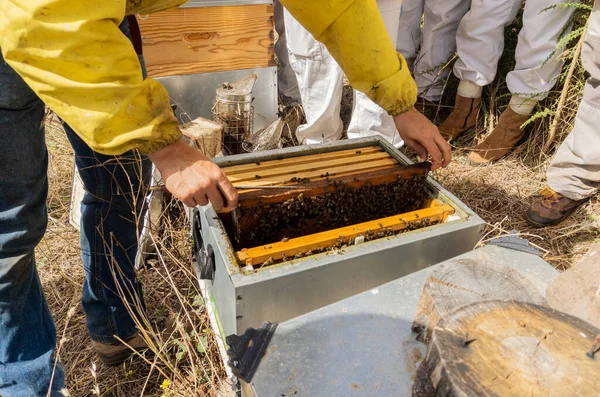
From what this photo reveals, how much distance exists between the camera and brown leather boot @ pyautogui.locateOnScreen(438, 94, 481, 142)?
12.0ft

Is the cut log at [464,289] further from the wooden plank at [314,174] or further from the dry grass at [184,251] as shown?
the wooden plank at [314,174]

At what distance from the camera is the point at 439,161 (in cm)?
183

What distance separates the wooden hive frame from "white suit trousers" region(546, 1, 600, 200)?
1.43 metres

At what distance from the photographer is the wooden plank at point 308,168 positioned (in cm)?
178

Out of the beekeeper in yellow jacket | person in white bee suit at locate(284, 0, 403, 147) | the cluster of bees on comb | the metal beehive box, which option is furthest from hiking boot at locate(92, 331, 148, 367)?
person in white bee suit at locate(284, 0, 403, 147)

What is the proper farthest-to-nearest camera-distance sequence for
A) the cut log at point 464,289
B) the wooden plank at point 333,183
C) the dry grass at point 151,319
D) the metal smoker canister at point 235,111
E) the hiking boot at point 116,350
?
the metal smoker canister at point 235,111 < the hiking boot at point 116,350 < the dry grass at point 151,319 < the wooden plank at point 333,183 < the cut log at point 464,289

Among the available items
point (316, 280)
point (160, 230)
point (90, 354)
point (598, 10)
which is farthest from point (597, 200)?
point (90, 354)

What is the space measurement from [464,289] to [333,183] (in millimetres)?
630

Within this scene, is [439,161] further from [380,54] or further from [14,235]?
[14,235]

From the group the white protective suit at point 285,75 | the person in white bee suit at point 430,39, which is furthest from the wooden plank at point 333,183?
the white protective suit at point 285,75

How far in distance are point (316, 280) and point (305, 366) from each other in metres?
0.28

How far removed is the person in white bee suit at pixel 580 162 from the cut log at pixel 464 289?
65.5 inches

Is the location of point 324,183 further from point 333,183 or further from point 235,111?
point 235,111

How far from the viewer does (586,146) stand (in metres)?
2.65
